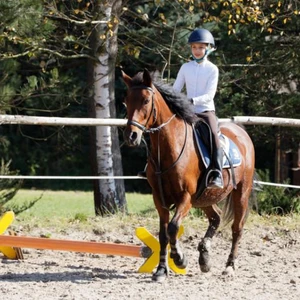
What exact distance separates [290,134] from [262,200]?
2895 mm

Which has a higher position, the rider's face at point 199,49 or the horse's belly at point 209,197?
the rider's face at point 199,49

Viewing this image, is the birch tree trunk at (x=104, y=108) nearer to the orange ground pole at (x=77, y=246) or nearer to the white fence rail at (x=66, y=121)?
the white fence rail at (x=66, y=121)

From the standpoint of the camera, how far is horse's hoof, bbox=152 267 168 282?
7.62m

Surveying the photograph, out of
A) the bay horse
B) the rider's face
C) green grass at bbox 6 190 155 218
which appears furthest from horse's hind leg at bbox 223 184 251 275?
green grass at bbox 6 190 155 218

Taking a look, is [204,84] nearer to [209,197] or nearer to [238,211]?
[209,197]

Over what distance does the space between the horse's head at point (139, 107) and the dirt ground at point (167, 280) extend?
1.40 metres

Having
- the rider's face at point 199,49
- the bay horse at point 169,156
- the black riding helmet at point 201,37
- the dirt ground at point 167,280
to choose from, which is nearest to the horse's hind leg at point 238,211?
the dirt ground at point 167,280

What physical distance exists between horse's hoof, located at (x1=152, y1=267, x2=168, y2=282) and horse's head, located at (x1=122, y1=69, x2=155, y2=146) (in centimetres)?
143

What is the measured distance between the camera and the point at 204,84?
26.1 ft

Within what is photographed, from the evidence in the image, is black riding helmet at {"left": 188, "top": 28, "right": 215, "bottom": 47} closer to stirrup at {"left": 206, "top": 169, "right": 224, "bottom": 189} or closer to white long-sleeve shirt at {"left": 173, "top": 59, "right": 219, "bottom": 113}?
white long-sleeve shirt at {"left": 173, "top": 59, "right": 219, "bottom": 113}

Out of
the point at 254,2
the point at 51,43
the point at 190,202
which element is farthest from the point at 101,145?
the point at 190,202

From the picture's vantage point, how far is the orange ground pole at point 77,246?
796 cm

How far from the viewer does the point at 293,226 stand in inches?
411

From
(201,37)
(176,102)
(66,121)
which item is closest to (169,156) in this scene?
(176,102)
